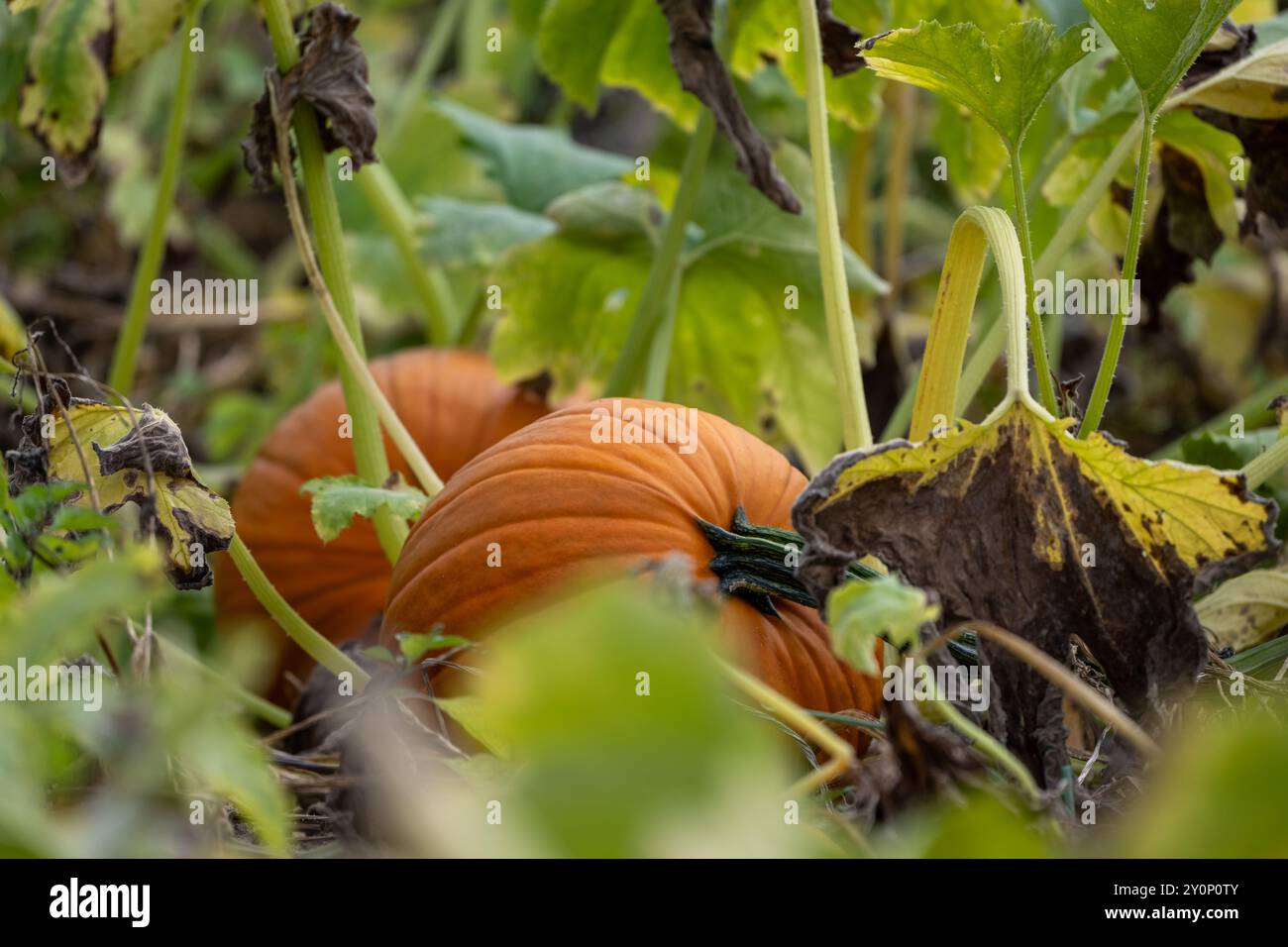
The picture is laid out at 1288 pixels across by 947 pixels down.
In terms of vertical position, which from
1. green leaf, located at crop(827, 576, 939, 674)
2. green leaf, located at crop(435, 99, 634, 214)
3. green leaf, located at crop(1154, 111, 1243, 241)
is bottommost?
green leaf, located at crop(827, 576, 939, 674)

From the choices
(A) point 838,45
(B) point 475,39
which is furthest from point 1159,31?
(B) point 475,39

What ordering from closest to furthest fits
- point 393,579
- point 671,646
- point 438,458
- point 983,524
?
1. point 671,646
2. point 983,524
3. point 393,579
4. point 438,458

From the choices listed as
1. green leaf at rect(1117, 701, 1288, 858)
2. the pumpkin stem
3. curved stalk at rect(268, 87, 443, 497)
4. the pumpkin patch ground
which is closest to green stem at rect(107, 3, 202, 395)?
the pumpkin patch ground

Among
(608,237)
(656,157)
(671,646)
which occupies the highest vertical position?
(656,157)

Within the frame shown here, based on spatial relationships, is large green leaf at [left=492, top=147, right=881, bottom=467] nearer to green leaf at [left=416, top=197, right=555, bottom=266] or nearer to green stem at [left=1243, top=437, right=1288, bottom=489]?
green leaf at [left=416, top=197, right=555, bottom=266]

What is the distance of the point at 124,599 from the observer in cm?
39

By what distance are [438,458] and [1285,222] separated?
0.73 meters

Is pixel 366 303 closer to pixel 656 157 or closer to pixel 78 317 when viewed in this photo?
pixel 78 317

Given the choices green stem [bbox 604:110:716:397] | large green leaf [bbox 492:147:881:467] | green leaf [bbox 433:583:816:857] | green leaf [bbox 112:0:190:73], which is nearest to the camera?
green leaf [bbox 433:583:816:857]

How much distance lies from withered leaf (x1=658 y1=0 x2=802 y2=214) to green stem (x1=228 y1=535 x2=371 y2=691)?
466mm

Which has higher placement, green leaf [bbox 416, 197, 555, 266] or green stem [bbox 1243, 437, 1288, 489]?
green leaf [bbox 416, 197, 555, 266]

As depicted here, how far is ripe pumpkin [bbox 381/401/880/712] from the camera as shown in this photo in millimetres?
755

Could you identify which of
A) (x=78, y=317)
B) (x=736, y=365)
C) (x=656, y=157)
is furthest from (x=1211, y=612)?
(x=78, y=317)

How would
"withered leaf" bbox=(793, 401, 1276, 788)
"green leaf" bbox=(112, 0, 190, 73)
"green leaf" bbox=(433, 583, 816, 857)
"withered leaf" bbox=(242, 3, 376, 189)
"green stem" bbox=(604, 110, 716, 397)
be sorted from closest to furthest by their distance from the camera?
"green leaf" bbox=(433, 583, 816, 857) → "withered leaf" bbox=(793, 401, 1276, 788) → "withered leaf" bbox=(242, 3, 376, 189) → "green leaf" bbox=(112, 0, 190, 73) → "green stem" bbox=(604, 110, 716, 397)
